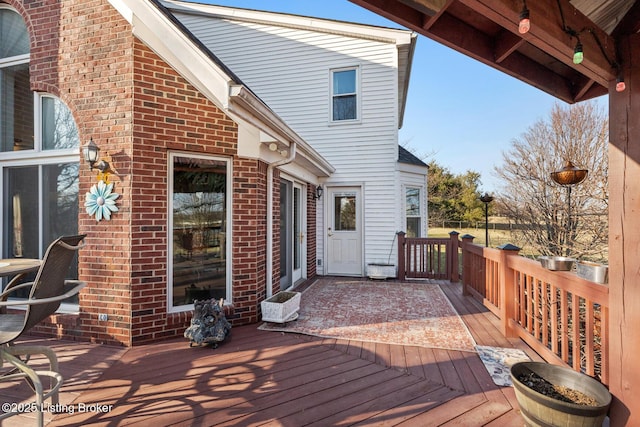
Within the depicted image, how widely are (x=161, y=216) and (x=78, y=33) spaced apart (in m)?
2.33

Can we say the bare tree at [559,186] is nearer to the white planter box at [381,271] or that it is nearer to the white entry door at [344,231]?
the white planter box at [381,271]

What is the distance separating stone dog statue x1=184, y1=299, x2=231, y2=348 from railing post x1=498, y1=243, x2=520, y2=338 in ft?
10.5

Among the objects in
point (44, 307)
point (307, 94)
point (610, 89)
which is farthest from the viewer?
point (307, 94)

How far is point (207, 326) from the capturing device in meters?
3.10

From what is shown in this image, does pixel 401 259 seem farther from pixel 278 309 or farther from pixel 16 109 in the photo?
pixel 16 109

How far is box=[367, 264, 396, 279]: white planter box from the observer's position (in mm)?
6367

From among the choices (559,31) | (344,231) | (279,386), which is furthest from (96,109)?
(344,231)

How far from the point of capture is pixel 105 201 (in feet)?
10.3

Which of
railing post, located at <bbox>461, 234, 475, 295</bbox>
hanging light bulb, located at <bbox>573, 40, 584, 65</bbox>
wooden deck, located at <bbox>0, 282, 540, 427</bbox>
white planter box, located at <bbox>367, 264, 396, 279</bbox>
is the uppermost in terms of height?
hanging light bulb, located at <bbox>573, 40, 584, 65</bbox>

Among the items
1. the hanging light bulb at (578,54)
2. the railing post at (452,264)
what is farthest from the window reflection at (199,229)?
the railing post at (452,264)

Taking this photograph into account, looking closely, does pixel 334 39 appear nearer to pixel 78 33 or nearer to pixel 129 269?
pixel 78 33

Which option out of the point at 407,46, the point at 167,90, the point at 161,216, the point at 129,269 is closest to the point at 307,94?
the point at 407,46

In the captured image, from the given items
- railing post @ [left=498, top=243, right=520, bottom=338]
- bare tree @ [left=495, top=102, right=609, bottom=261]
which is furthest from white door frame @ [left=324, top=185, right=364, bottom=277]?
bare tree @ [left=495, top=102, right=609, bottom=261]

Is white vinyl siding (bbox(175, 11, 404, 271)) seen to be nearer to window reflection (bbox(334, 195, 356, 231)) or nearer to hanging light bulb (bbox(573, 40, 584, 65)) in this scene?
window reflection (bbox(334, 195, 356, 231))
